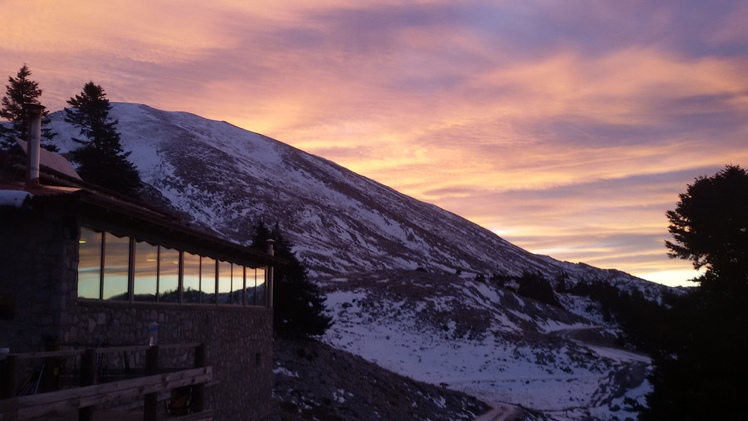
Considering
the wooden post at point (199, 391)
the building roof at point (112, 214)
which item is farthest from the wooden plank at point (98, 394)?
the building roof at point (112, 214)

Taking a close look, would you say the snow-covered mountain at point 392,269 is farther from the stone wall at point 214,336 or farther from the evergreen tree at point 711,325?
the stone wall at point 214,336

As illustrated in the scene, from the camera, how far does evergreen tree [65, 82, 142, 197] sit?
43.4 meters

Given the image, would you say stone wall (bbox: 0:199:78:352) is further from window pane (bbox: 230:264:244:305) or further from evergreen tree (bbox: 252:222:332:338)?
evergreen tree (bbox: 252:222:332:338)

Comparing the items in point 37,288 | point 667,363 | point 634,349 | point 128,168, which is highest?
point 128,168

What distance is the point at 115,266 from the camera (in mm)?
15086

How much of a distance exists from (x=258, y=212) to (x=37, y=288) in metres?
114

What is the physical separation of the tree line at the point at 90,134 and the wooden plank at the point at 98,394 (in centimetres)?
3200

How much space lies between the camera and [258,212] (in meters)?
126

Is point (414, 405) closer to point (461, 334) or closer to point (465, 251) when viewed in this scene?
point (461, 334)

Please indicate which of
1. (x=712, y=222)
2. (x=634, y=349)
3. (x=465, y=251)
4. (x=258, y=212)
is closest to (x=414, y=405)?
(x=712, y=222)

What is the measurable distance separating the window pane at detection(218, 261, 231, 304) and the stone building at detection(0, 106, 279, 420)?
3cm

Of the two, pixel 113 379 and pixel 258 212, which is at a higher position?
pixel 258 212

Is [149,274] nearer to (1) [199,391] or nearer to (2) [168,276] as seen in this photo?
(2) [168,276]

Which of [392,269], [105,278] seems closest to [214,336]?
[105,278]
